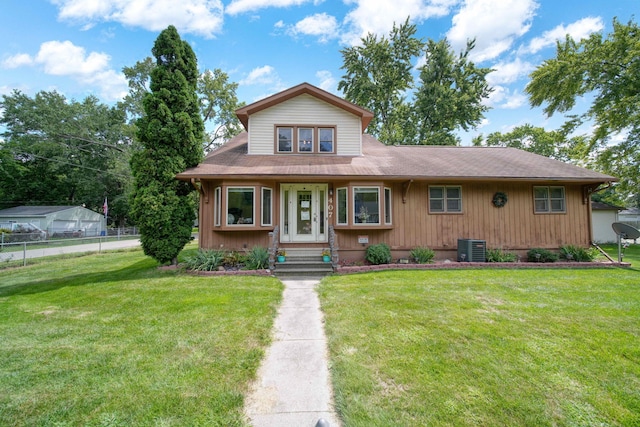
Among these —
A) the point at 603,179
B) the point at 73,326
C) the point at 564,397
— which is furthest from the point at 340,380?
the point at 603,179

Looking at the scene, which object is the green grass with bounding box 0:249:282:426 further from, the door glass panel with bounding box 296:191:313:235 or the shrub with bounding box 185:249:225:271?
the door glass panel with bounding box 296:191:313:235

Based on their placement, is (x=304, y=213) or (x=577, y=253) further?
(x=304, y=213)

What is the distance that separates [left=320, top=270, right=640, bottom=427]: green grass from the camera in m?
2.22

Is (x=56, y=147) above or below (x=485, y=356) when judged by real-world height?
above

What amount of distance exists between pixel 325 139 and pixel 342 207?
11.0 feet

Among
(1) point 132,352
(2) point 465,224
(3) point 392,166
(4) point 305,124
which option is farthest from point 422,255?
(1) point 132,352

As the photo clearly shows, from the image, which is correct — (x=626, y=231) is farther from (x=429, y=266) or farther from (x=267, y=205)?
(x=267, y=205)

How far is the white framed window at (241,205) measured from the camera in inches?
334

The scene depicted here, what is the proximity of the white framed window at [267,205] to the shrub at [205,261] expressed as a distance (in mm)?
1749

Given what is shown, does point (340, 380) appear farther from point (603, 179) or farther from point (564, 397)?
point (603, 179)

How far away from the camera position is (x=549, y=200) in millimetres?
9602

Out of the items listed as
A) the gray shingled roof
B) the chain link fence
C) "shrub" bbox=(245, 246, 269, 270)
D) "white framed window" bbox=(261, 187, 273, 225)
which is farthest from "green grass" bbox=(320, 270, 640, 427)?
the chain link fence

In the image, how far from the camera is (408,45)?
21188 millimetres

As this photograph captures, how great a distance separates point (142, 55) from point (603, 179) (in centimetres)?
3313
